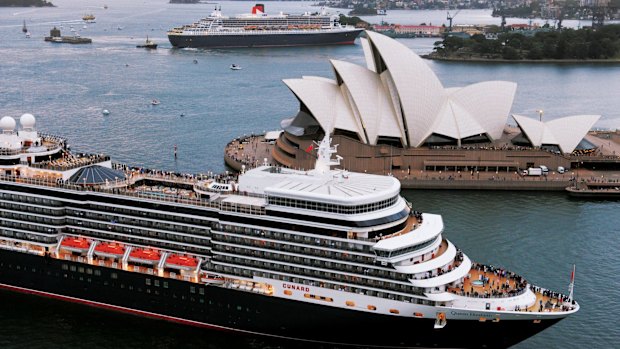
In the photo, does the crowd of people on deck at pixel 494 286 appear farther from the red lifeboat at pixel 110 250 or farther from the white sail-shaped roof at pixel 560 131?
the white sail-shaped roof at pixel 560 131

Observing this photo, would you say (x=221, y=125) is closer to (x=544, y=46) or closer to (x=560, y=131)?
(x=560, y=131)

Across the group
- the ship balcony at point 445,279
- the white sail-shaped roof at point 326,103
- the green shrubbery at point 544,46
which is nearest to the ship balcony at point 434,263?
the ship balcony at point 445,279

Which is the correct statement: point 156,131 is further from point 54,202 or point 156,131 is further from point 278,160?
point 54,202

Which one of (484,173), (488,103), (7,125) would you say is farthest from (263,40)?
(7,125)

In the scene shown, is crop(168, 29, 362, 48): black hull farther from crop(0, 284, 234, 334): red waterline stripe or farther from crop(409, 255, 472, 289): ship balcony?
crop(409, 255, 472, 289): ship balcony

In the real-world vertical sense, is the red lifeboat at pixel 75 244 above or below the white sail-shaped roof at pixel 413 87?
below

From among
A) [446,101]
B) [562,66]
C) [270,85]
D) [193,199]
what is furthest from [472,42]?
[193,199]

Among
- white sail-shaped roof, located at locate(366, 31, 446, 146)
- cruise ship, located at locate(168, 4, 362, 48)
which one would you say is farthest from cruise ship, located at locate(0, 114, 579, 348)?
cruise ship, located at locate(168, 4, 362, 48)
